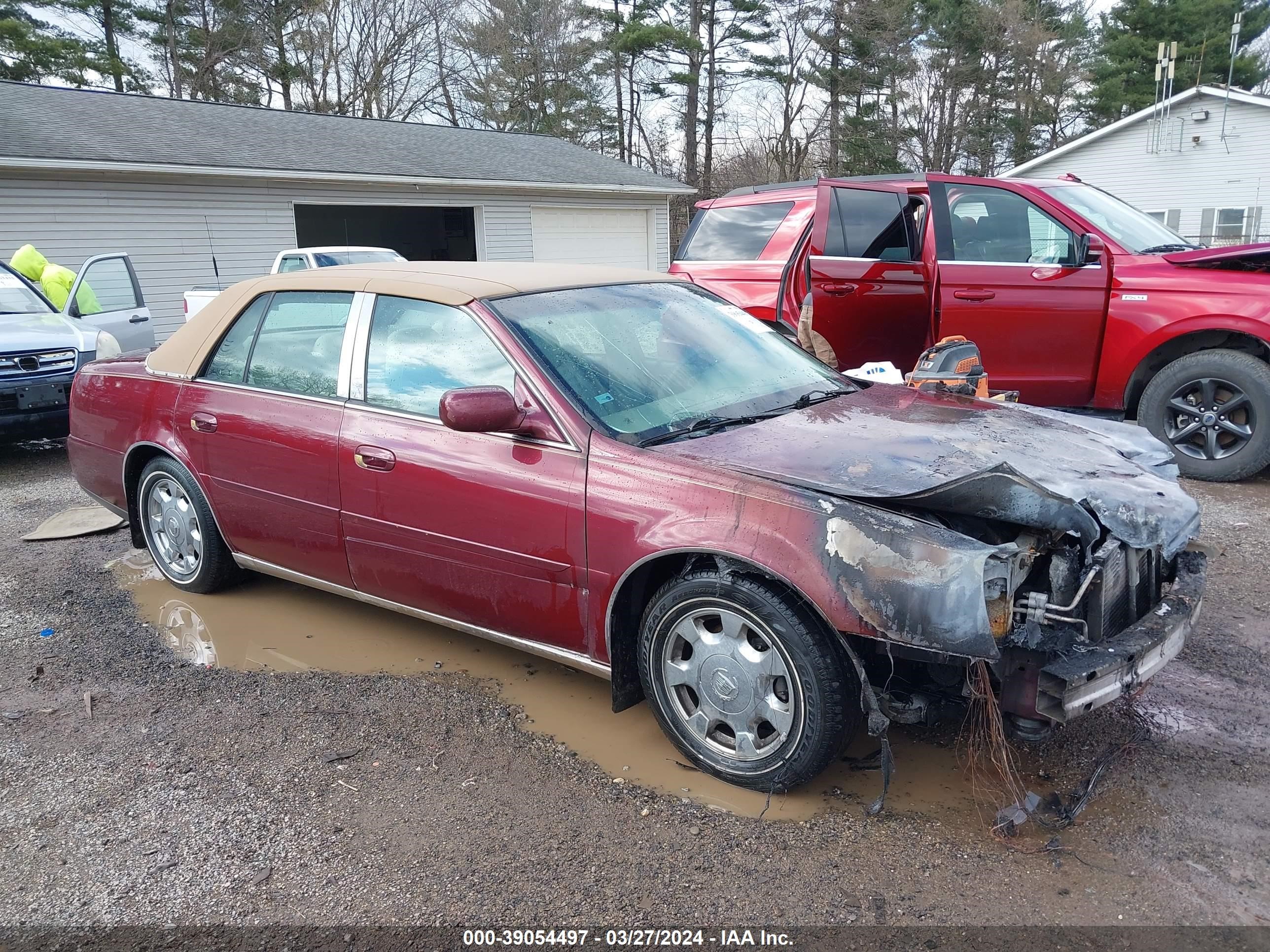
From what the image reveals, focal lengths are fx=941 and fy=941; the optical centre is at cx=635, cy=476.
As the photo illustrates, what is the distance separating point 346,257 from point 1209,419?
36.0ft

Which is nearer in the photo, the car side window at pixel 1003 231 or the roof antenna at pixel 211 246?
the car side window at pixel 1003 231

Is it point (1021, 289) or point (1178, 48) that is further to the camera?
point (1178, 48)

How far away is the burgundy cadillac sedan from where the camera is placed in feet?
8.67

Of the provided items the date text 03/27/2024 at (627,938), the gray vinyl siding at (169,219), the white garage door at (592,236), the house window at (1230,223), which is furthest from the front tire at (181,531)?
the house window at (1230,223)

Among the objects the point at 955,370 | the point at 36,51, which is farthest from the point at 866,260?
the point at 36,51

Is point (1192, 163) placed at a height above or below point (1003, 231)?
above

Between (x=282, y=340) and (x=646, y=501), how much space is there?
2121mm

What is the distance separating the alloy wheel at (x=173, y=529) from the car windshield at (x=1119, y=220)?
597 centimetres

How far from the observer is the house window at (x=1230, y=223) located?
989 inches

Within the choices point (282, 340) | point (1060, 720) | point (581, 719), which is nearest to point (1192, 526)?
point (1060, 720)

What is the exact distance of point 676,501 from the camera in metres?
2.92

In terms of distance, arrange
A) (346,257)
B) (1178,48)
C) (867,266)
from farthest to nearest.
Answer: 1. (1178,48)
2. (346,257)
3. (867,266)

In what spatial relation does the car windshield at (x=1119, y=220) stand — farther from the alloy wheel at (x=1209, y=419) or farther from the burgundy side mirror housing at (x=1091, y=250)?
the alloy wheel at (x=1209, y=419)

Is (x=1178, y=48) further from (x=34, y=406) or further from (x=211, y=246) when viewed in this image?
(x=34, y=406)
